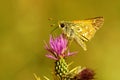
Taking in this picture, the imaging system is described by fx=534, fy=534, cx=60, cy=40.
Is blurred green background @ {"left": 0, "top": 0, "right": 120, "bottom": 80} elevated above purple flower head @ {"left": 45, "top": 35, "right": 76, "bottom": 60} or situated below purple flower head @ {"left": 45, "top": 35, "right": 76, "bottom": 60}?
below

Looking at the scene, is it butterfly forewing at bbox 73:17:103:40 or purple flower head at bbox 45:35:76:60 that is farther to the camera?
butterfly forewing at bbox 73:17:103:40

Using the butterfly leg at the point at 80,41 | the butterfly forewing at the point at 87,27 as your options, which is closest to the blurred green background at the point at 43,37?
the butterfly forewing at the point at 87,27

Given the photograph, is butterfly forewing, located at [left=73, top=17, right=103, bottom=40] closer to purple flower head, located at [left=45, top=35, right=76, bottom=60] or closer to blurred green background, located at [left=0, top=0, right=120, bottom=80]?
purple flower head, located at [left=45, top=35, right=76, bottom=60]

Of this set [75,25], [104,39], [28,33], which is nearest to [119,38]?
[104,39]

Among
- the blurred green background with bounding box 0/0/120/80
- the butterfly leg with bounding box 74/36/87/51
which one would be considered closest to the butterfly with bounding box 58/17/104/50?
the butterfly leg with bounding box 74/36/87/51

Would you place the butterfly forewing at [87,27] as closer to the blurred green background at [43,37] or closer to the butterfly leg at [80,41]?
the butterfly leg at [80,41]

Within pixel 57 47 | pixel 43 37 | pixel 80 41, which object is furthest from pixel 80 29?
pixel 43 37

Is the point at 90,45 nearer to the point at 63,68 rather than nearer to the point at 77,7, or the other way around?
the point at 77,7
